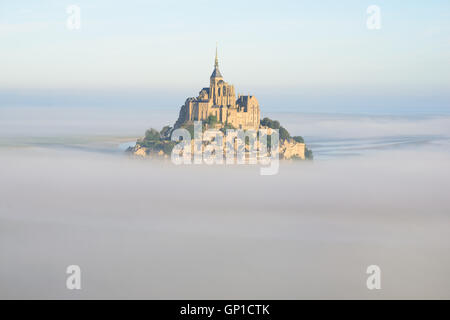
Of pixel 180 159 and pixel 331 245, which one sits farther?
pixel 180 159

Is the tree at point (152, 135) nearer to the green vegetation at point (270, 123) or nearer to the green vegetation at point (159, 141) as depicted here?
the green vegetation at point (159, 141)

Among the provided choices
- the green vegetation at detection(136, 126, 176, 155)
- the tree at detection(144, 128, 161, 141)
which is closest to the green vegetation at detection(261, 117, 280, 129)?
the green vegetation at detection(136, 126, 176, 155)

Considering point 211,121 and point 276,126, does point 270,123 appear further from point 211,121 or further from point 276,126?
point 211,121

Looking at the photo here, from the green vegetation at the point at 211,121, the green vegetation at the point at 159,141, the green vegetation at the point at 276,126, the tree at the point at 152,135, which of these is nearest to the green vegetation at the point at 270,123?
the green vegetation at the point at 276,126

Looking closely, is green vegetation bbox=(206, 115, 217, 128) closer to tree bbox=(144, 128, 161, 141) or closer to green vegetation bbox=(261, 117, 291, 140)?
green vegetation bbox=(261, 117, 291, 140)

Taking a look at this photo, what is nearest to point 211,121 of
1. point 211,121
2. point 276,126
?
point 211,121

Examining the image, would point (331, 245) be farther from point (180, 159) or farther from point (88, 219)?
point (88, 219)

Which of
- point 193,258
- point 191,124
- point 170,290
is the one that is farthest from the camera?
point 191,124

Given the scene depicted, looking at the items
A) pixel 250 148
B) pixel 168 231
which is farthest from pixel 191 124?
pixel 168 231

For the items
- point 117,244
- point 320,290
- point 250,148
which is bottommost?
point 320,290
